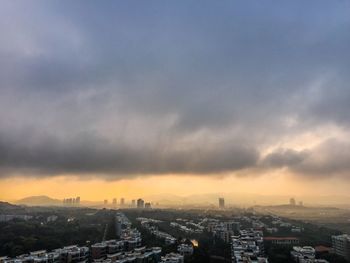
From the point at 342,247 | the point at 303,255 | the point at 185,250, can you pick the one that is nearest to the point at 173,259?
the point at 185,250

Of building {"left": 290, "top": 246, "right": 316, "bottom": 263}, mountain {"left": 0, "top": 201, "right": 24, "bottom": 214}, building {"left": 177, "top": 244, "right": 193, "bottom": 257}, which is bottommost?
building {"left": 290, "top": 246, "right": 316, "bottom": 263}

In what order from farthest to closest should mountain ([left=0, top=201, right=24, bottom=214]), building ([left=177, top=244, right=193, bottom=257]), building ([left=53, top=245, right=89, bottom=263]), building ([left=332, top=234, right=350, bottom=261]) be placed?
1. mountain ([left=0, top=201, right=24, bottom=214])
2. building ([left=332, top=234, right=350, bottom=261])
3. building ([left=177, top=244, right=193, bottom=257])
4. building ([left=53, top=245, right=89, bottom=263])

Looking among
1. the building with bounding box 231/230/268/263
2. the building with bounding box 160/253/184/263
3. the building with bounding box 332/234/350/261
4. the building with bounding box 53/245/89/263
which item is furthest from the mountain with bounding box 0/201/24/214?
the building with bounding box 332/234/350/261

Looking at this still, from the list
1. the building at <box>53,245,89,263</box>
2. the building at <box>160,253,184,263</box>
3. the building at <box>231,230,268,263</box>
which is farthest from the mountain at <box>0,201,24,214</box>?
the building at <box>160,253,184,263</box>

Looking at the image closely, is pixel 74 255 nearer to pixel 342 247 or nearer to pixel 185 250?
pixel 185 250

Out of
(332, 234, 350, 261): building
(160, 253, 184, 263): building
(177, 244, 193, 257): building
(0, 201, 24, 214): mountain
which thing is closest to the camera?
(160, 253, 184, 263): building

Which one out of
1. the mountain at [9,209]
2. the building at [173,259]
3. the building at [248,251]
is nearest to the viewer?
the building at [173,259]

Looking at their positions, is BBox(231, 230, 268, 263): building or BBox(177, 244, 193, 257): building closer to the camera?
BBox(231, 230, 268, 263): building

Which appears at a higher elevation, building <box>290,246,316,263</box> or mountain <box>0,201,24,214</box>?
mountain <box>0,201,24,214</box>

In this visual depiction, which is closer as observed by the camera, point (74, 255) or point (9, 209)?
point (74, 255)

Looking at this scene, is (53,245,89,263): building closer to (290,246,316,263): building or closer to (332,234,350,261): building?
(290,246,316,263): building

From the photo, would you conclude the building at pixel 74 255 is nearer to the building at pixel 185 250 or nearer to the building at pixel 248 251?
the building at pixel 185 250

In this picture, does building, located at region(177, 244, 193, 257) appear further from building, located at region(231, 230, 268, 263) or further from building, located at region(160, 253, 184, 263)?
Answer: building, located at region(231, 230, 268, 263)

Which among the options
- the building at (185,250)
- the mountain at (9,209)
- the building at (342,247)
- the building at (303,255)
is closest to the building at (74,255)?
the building at (185,250)
